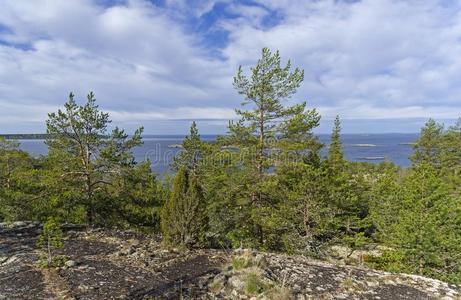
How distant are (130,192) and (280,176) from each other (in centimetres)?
582

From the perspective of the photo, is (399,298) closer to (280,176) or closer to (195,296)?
(195,296)

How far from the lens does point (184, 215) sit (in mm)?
6348

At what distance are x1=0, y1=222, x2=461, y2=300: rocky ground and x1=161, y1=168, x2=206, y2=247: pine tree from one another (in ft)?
1.02

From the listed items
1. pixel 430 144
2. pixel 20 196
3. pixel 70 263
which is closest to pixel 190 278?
pixel 70 263

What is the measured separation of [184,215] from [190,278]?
5.40 feet

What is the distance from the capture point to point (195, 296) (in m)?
4.33

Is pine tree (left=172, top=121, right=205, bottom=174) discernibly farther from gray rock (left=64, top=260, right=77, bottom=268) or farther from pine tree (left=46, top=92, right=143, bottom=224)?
gray rock (left=64, top=260, right=77, bottom=268)

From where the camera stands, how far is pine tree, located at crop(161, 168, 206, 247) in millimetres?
6349

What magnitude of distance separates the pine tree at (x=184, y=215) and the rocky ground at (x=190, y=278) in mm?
310

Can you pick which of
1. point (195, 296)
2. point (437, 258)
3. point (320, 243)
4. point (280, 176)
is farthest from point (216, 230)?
point (437, 258)

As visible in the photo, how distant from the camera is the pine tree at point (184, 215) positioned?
6.35 metres

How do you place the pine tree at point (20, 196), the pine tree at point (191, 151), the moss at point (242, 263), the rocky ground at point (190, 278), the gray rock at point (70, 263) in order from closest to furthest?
the rocky ground at point (190, 278)
the moss at point (242, 263)
the gray rock at point (70, 263)
the pine tree at point (20, 196)
the pine tree at point (191, 151)

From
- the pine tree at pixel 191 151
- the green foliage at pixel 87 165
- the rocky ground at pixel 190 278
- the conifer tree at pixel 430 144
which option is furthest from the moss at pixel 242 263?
the conifer tree at pixel 430 144

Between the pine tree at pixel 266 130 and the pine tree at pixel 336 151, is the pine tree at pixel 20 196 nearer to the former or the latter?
the pine tree at pixel 266 130
